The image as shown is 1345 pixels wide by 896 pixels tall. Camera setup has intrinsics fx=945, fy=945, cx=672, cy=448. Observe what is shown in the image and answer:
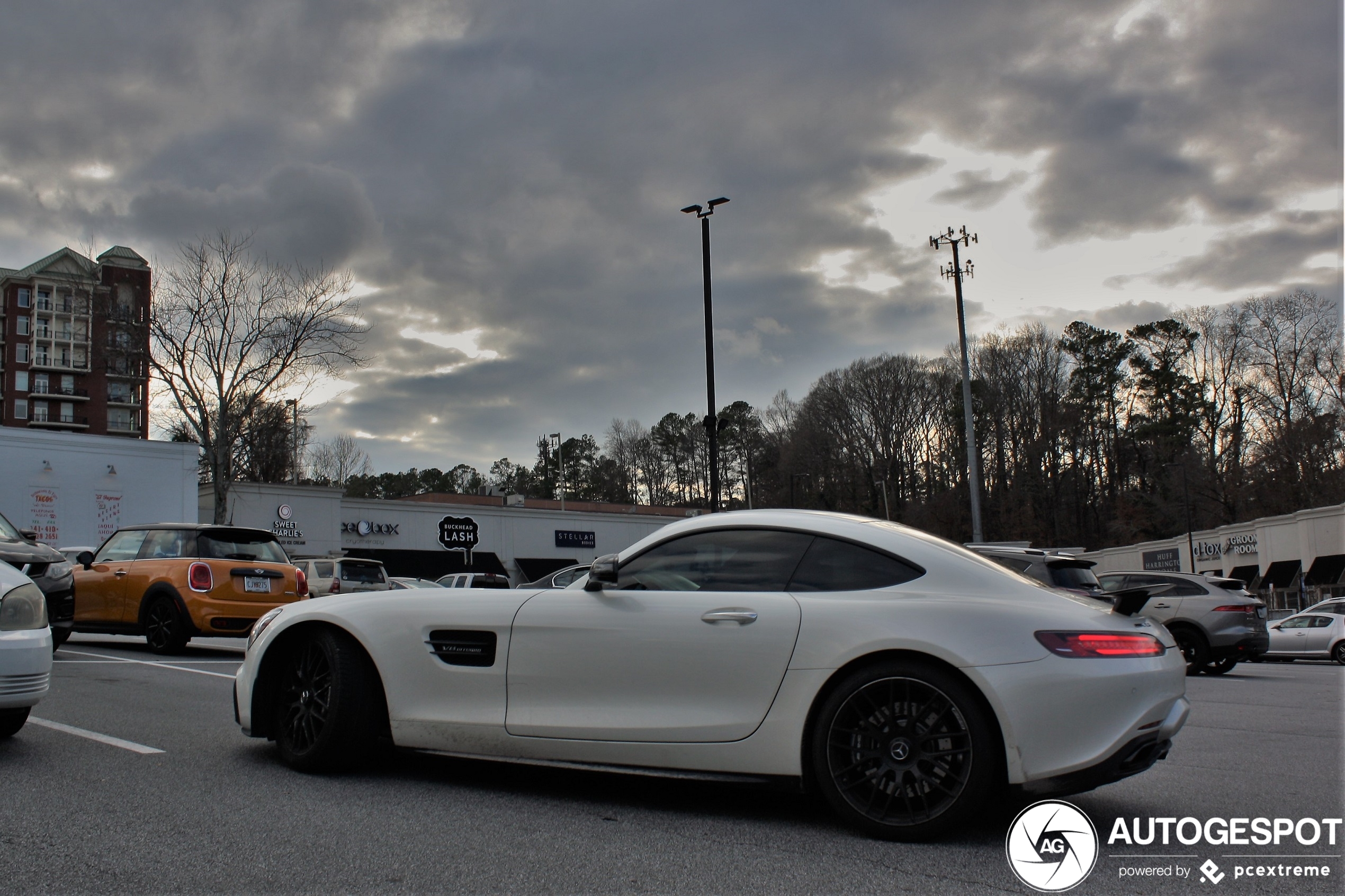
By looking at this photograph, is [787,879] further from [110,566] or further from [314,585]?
[314,585]

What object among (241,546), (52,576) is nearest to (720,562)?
(52,576)

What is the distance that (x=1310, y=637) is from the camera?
20.1 meters

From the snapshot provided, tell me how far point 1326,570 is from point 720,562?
37.8 metres

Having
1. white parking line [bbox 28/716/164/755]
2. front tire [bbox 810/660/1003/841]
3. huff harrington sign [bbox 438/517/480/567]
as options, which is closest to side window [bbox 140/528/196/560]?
white parking line [bbox 28/716/164/755]

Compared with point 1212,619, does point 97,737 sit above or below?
above

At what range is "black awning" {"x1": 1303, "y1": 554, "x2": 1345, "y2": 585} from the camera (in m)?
33.3

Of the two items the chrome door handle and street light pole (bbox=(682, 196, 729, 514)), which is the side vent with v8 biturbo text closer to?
the chrome door handle

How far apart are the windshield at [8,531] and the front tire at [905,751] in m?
9.54

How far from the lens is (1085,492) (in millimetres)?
65438

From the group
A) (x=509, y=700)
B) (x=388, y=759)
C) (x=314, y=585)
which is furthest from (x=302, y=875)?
(x=314, y=585)

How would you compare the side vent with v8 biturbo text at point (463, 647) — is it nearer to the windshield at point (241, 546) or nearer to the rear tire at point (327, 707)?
the rear tire at point (327, 707)

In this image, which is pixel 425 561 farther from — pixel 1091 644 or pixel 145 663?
pixel 1091 644

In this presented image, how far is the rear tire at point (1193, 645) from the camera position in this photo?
1419 centimetres

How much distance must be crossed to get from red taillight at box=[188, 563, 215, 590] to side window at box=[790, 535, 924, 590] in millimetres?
9691
